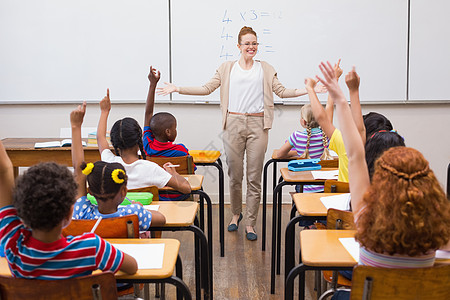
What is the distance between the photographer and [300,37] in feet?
16.1

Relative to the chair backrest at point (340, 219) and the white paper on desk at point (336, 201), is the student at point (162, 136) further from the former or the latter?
the chair backrest at point (340, 219)

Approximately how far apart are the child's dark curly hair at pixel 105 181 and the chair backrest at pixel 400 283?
1.02m

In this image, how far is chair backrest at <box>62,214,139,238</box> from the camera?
1895 millimetres

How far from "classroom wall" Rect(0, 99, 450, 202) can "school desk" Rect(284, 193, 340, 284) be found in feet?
8.39

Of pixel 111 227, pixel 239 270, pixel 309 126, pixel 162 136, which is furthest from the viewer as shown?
pixel 309 126

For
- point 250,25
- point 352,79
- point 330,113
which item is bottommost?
point 330,113

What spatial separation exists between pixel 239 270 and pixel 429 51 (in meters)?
2.97

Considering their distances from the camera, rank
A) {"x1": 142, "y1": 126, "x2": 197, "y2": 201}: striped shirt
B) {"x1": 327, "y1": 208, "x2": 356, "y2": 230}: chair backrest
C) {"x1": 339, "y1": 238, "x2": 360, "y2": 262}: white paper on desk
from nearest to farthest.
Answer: {"x1": 339, "y1": 238, "x2": 360, "y2": 262}: white paper on desk < {"x1": 327, "y1": 208, "x2": 356, "y2": 230}: chair backrest < {"x1": 142, "y1": 126, "x2": 197, "y2": 201}: striped shirt

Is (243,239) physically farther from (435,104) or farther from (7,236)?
(7,236)

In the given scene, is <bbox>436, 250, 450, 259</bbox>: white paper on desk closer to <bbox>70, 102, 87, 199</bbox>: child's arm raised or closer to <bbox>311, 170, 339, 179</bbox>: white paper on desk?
<bbox>311, 170, 339, 179</bbox>: white paper on desk

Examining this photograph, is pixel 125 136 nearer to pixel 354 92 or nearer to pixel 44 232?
pixel 354 92

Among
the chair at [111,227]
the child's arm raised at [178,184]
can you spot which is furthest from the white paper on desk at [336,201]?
the chair at [111,227]

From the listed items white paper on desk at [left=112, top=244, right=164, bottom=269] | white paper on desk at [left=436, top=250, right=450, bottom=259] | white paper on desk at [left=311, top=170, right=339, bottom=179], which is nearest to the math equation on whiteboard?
white paper on desk at [left=311, top=170, right=339, bottom=179]

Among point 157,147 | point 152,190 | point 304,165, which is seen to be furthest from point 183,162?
point 304,165
